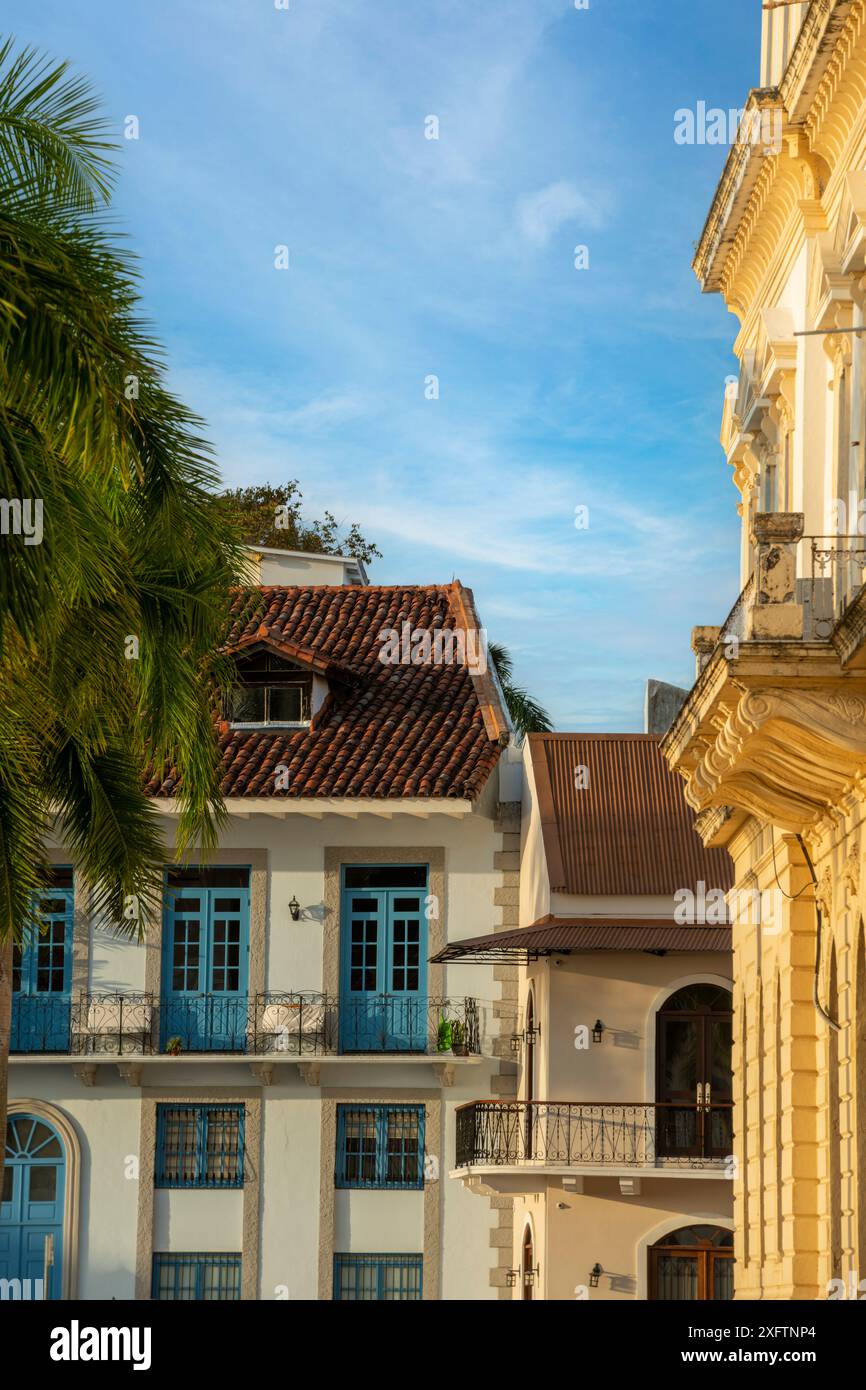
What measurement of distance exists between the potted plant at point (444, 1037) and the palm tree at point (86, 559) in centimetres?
1116

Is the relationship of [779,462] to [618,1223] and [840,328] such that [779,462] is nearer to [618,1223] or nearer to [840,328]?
[840,328]

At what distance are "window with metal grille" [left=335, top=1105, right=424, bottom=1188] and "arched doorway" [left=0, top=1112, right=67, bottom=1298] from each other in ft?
13.3

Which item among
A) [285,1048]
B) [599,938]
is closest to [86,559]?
[599,938]

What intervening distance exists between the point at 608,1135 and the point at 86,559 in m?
15.2

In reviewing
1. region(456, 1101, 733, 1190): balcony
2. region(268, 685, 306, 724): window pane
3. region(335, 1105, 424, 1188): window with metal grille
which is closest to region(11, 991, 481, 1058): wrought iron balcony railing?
region(335, 1105, 424, 1188): window with metal grille

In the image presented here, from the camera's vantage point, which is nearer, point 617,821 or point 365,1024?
point 617,821

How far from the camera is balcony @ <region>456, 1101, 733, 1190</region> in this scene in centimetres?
2742

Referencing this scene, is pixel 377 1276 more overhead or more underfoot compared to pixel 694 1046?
more underfoot

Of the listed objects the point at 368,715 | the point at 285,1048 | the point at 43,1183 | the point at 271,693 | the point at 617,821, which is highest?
the point at 271,693

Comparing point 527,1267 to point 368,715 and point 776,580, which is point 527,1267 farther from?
point 776,580

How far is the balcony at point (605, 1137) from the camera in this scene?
27422 millimetres

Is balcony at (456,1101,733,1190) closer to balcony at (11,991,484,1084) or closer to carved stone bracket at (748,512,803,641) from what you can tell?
balcony at (11,991,484,1084)

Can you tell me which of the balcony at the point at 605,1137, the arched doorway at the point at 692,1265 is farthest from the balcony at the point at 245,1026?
the arched doorway at the point at 692,1265

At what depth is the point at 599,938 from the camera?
27.8 m
